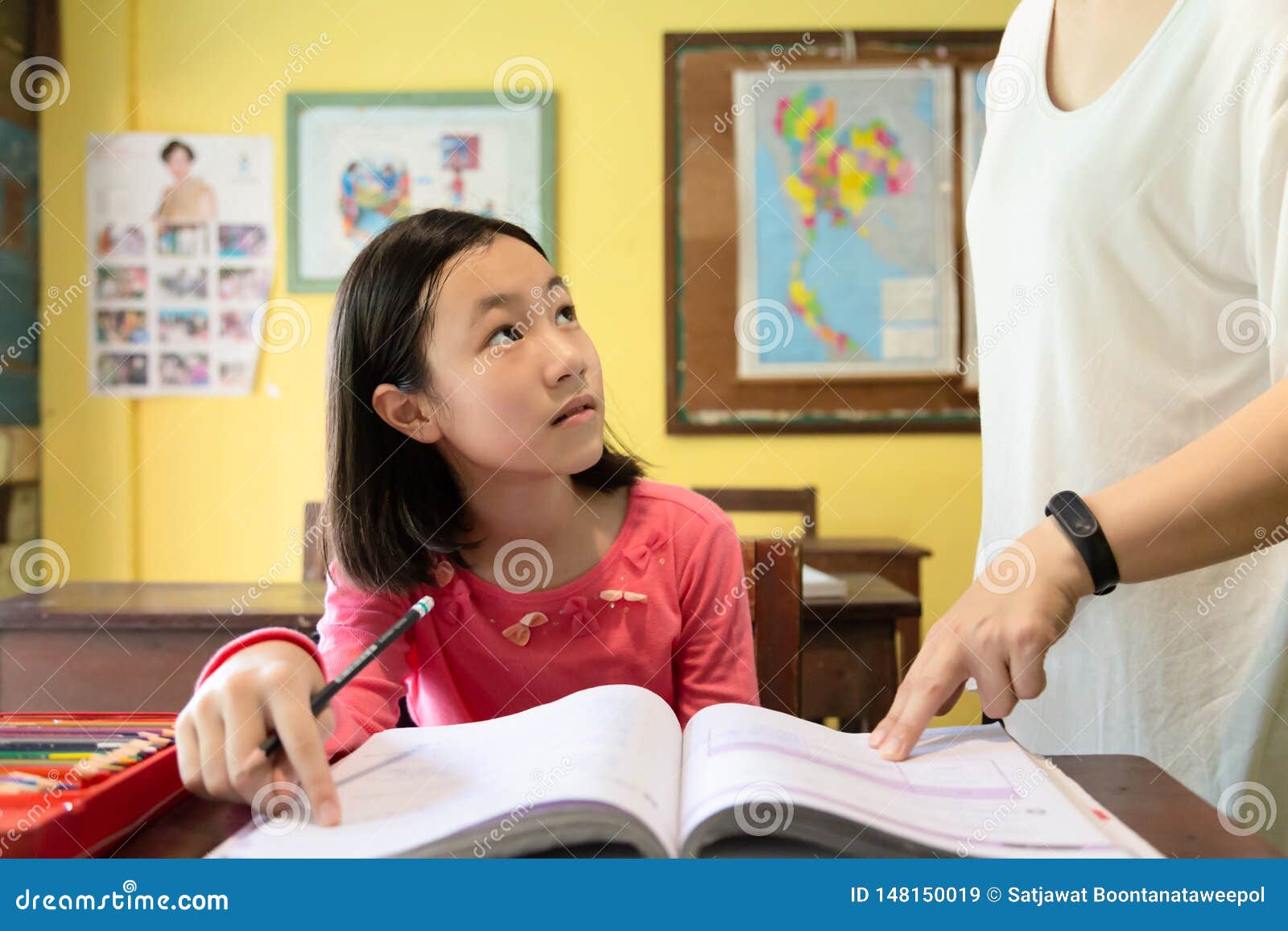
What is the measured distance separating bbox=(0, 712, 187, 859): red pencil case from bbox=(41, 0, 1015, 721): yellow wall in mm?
2370

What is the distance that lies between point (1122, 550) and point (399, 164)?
8.83 ft

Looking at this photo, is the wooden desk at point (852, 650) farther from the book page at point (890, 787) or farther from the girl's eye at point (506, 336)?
the book page at point (890, 787)

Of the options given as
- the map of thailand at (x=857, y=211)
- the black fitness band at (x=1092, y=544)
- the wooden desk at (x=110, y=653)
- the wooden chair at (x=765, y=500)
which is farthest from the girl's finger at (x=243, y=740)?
the map of thailand at (x=857, y=211)

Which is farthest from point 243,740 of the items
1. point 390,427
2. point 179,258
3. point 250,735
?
point 179,258

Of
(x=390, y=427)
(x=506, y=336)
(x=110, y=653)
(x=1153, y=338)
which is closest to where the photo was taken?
(x=1153, y=338)

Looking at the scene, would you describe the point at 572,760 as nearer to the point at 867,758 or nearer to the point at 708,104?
the point at 867,758

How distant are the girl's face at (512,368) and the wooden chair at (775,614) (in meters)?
0.26

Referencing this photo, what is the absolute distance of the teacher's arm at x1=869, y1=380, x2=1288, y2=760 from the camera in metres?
0.61

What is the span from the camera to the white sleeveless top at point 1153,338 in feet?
2.51

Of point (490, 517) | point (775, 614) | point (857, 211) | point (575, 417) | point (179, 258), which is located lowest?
point (775, 614)

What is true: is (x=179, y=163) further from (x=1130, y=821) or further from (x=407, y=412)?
(x=1130, y=821)

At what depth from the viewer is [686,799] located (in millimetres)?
540

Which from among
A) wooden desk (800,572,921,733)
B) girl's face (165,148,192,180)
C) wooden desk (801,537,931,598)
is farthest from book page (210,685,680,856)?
girl's face (165,148,192,180)

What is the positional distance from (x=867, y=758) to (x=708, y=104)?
2605 millimetres
